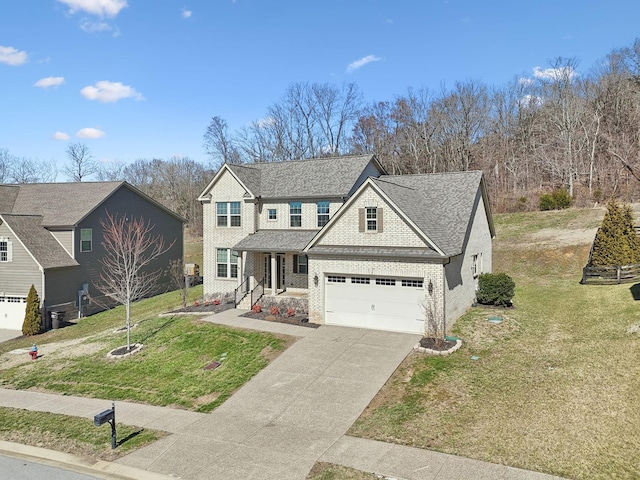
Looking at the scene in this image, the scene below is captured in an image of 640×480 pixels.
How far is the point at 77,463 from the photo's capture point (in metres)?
10.8

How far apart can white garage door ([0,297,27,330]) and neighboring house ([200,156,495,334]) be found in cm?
1139

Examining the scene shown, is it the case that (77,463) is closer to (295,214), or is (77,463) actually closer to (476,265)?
(295,214)

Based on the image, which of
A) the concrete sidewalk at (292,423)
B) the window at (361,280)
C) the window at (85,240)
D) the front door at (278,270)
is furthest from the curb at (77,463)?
the window at (85,240)

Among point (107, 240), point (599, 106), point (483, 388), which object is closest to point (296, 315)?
point (483, 388)

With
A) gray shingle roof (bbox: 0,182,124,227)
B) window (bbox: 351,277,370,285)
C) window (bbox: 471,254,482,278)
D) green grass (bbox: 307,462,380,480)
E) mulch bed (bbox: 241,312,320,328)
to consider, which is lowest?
green grass (bbox: 307,462,380,480)

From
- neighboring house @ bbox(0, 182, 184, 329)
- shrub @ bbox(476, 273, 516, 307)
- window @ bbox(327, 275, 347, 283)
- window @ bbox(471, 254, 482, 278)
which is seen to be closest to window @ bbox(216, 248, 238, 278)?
window @ bbox(327, 275, 347, 283)

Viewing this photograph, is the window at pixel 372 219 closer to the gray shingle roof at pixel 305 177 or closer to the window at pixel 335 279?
the window at pixel 335 279

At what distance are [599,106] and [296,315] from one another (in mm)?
47177

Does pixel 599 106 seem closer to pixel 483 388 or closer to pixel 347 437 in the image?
Result: pixel 483 388

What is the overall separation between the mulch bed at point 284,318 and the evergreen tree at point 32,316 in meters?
13.2

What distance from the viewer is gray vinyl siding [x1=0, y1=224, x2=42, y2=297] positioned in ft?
88.0

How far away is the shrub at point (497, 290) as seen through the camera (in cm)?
2198

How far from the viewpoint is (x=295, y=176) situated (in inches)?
1067

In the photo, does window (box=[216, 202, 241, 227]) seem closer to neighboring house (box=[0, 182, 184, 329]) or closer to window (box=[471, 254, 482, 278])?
neighboring house (box=[0, 182, 184, 329])
